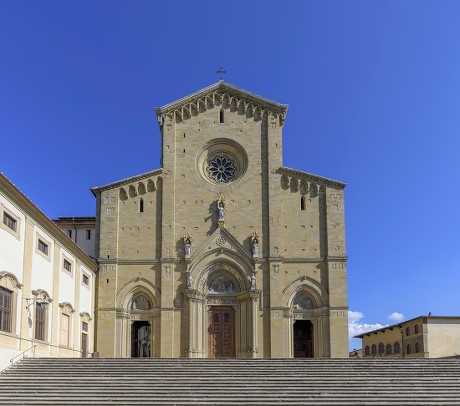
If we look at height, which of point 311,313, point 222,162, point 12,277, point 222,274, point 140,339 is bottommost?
point 140,339

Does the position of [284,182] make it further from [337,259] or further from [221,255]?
[221,255]

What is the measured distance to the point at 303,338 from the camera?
128ft

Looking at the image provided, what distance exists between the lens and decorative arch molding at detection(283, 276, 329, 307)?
124ft

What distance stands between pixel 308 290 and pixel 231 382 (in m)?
14.3

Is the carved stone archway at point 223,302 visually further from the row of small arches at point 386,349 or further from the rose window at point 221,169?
the row of small arches at point 386,349

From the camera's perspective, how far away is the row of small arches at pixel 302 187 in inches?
1565

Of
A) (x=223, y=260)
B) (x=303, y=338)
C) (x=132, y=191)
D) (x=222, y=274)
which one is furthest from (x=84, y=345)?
(x=303, y=338)

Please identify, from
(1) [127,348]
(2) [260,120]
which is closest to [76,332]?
(1) [127,348]

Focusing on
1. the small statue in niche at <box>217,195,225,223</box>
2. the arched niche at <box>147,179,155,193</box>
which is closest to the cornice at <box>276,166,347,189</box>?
the small statue in niche at <box>217,195,225,223</box>

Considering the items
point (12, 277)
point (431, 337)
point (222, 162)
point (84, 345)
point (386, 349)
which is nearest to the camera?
point (12, 277)

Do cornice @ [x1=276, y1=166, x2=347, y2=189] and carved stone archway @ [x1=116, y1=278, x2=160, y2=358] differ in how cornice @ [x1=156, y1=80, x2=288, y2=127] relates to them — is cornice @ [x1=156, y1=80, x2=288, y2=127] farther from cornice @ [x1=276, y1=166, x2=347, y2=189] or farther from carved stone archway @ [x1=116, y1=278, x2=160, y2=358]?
carved stone archway @ [x1=116, y1=278, x2=160, y2=358]

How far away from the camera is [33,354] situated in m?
27.7

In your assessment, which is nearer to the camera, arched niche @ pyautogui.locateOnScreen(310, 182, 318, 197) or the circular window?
arched niche @ pyautogui.locateOnScreen(310, 182, 318, 197)

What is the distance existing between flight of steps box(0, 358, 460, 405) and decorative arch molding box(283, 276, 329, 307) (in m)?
9.98
